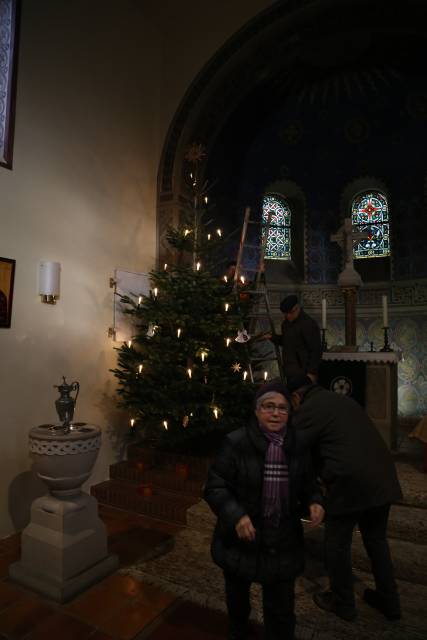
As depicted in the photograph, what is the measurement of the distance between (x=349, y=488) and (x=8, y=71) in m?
4.69

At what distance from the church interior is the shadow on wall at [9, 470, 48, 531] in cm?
2

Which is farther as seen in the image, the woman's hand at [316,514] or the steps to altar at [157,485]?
the steps to altar at [157,485]

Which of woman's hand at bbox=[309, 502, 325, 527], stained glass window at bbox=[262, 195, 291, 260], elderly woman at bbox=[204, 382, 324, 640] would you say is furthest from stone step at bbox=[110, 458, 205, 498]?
stained glass window at bbox=[262, 195, 291, 260]

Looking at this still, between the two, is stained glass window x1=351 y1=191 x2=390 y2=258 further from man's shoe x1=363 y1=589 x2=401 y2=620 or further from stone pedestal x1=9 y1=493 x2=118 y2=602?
stone pedestal x1=9 y1=493 x2=118 y2=602

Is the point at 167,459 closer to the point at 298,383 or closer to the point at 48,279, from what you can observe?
the point at 48,279

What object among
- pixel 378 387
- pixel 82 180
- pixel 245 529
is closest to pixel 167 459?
pixel 378 387

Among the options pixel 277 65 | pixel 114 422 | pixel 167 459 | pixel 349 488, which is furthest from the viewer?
pixel 277 65

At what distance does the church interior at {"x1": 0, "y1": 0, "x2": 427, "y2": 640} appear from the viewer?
320 cm

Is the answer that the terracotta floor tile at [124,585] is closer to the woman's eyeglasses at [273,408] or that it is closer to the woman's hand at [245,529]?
the woman's hand at [245,529]

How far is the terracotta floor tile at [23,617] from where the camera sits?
8.54 feet

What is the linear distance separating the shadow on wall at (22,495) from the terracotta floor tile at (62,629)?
150 cm

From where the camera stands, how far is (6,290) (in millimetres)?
3953

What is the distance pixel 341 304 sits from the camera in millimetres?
8344

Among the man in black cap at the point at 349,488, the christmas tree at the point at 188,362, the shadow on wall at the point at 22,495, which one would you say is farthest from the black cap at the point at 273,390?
the shadow on wall at the point at 22,495
